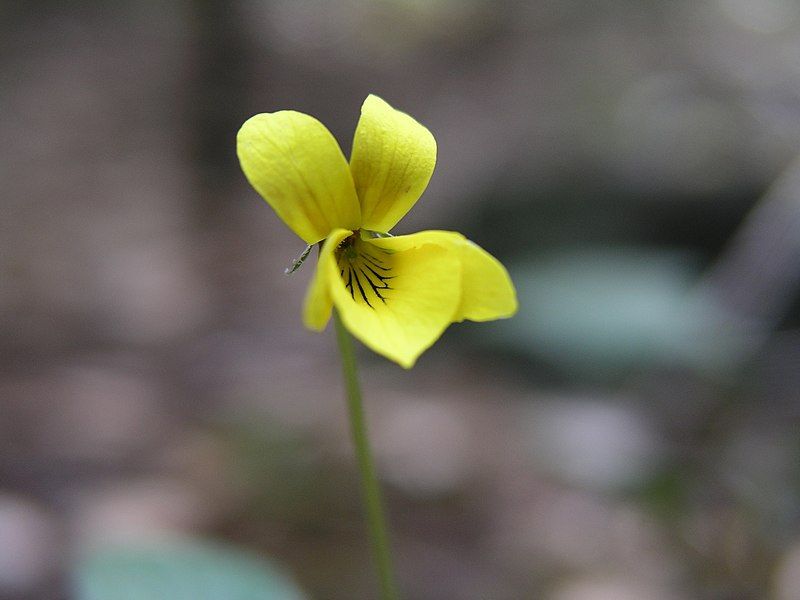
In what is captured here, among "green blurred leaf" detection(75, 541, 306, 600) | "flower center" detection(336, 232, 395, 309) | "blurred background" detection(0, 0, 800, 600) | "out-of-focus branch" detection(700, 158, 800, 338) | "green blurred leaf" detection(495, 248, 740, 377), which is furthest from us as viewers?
"green blurred leaf" detection(495, 248, 740, 377)

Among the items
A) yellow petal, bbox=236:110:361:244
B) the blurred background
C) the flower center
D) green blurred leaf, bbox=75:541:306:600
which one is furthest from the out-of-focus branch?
yellow petal, bbox=236:110:361:244

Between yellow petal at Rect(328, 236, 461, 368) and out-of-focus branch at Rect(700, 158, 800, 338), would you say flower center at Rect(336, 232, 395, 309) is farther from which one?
out-of-focus branch at Rect(700, 158, 800, 338)

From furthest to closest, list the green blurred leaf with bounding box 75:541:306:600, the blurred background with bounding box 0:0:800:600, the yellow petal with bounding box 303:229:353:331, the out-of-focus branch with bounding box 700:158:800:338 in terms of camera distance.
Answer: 1. the out-of-focus branch with bounding box 700:158:800:338
2. the blurred background with bounding box 0:0:800:600
3. the green blurred leaf with bounding box 75:541:306:600
4. the yellow petal with bounding box 303:229:353:331

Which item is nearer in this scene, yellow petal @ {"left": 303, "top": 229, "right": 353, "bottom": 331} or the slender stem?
yellow petal @ {"left": 303, "top": 229, "right": 353, "bottom": 331}

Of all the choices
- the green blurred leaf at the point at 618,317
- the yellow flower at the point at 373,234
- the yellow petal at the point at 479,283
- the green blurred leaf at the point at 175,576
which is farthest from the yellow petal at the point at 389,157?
the green blurred leaf at the point at 618,317

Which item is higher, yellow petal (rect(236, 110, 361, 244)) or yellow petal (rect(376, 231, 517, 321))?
yellow petal (rect(236, 110, 361, 244))

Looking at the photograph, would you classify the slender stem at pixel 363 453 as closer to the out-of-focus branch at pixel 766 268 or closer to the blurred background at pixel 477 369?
the blurred background at pixel 477 369

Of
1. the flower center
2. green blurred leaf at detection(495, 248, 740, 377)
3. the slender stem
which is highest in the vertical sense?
green blurred leaf at detection(495, 248, 740, 377)
